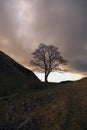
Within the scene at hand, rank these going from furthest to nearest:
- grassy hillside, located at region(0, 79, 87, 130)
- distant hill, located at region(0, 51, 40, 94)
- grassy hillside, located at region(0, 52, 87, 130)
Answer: distant hill, located at region(0, 51, 40, 94) → grassy hillside, located at region(0, 52, 87, 130) → grassy hillside, located at region(0, 79, 87, 130)

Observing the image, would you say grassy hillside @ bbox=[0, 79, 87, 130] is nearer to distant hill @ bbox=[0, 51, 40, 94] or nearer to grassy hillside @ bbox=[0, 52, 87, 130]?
grassy hillside @ bbox=[0, 52, 87, 130]

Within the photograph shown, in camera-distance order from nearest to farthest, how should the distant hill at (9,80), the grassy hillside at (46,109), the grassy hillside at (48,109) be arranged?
the grassy hillside at (48,109)
the grassy hillside at (46,109)
the distant hill at (9,80)

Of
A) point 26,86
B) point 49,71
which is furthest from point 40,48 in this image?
point 26,86

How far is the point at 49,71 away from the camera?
3912 inches

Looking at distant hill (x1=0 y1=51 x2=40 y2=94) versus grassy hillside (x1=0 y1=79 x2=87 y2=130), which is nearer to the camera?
grassy hillside (x1=0 y1=79 x2=87 y2=130)

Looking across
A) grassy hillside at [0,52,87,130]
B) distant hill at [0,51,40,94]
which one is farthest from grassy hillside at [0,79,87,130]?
distant hill at [0,51,40,94]

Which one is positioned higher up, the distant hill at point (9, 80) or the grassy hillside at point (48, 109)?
the distant hill at point (9, 80)

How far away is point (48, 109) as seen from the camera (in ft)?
168

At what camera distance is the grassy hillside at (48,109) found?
4603 centimetres

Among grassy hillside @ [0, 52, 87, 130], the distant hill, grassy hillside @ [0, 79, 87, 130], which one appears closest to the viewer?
grassy hillside @ [0, 79, 87, 130]

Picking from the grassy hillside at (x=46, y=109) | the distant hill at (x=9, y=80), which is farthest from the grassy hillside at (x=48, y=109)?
the distant hill at (x=9, y=80)

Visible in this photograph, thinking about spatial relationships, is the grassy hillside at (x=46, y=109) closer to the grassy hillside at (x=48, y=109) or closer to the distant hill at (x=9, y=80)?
the grassy hillside at (x=48, y=109)

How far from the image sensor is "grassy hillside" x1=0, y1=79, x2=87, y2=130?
46.0 m

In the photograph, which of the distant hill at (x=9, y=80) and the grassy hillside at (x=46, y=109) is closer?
the grassy hillside at (x=46, y=109)
